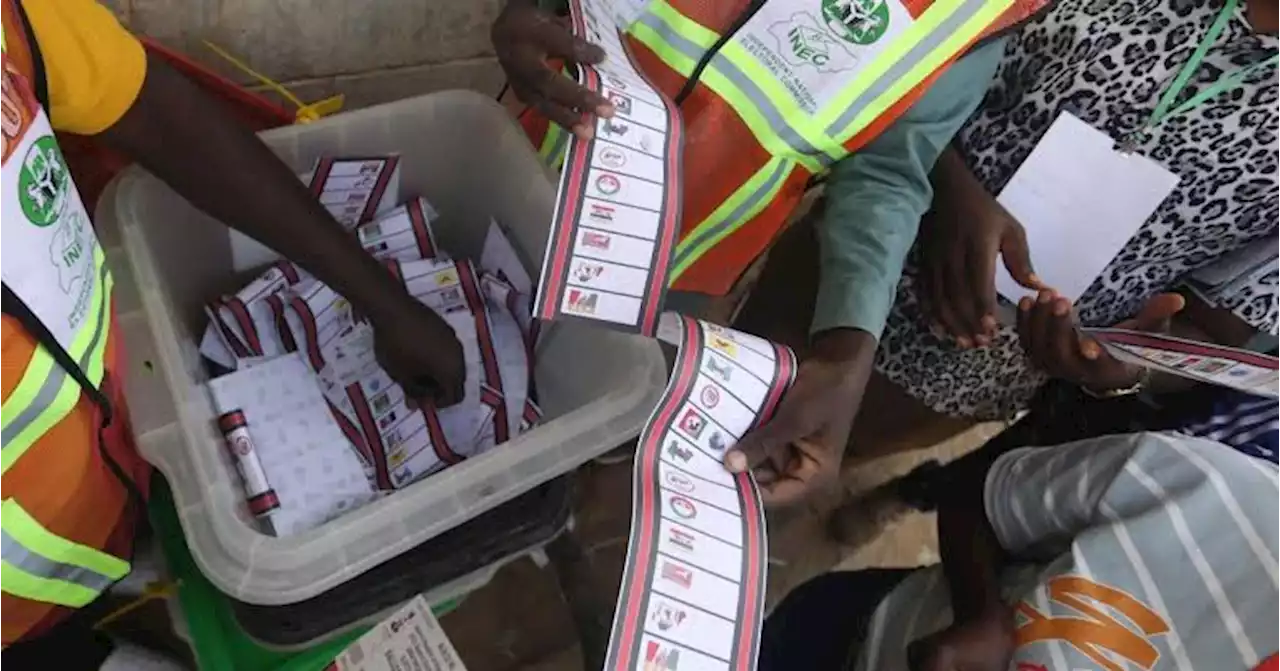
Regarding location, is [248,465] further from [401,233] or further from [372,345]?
[401,233]

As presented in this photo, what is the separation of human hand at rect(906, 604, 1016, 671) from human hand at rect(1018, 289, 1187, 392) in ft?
0.80

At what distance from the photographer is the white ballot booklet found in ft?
3.35

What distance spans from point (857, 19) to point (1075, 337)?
0.37m

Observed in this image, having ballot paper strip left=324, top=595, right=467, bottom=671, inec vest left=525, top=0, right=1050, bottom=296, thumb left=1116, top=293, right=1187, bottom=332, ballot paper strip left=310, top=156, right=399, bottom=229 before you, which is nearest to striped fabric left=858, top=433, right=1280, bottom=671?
thumb left=1116, top=293, right=1187, bottom=332

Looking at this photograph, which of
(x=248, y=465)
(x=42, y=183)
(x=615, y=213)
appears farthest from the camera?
(x=248, y=465)

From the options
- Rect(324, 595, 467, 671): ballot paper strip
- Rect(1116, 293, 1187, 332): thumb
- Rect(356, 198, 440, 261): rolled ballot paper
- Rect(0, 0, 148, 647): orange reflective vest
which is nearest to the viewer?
Rect(0, 0, 148, 647): orange reflective vest

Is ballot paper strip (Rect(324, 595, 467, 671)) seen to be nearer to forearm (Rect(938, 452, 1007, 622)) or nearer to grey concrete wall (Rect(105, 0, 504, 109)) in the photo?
forearm (Rect(938, 452, 1007, 622))

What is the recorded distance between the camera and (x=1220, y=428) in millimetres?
1053

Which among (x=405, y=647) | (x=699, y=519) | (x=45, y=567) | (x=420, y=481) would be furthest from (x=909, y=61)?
(x=45, y=567)

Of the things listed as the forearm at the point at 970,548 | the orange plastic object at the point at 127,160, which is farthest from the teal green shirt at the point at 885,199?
the orange plastic object at the point at 127,160

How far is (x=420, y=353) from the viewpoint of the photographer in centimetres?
106

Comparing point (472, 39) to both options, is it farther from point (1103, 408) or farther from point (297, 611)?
point (1103, 408)

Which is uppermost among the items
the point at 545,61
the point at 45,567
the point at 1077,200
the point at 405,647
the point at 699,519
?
the point at 545,61

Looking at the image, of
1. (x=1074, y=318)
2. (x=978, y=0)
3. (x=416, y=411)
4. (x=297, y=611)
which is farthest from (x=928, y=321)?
(x=297, y=611)
